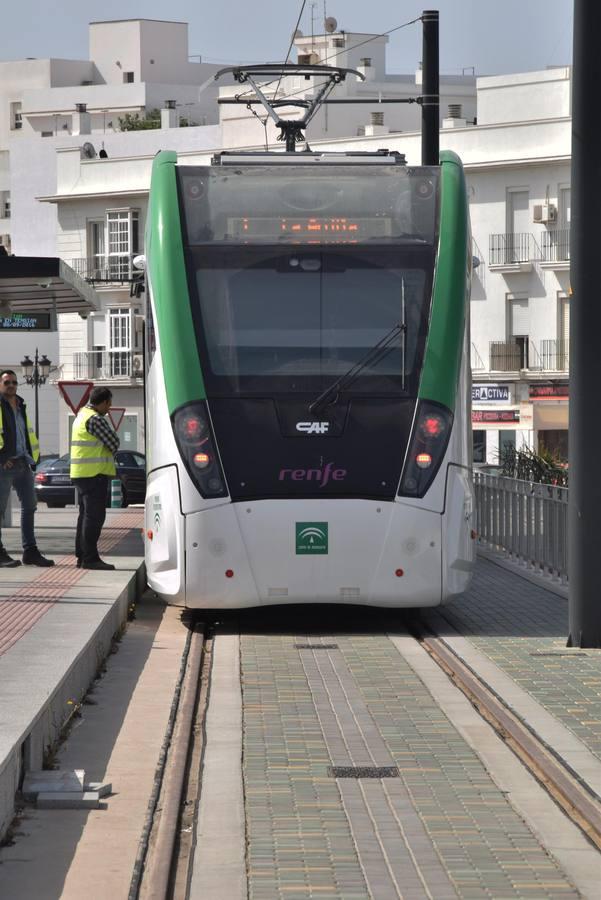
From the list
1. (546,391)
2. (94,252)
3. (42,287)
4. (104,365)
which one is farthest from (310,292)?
(94,252)

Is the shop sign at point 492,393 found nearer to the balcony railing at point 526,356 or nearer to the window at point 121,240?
the balcony railing at point 526,356

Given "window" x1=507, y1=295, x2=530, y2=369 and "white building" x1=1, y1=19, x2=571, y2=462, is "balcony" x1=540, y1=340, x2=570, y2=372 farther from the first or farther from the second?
"window" x1=507, y1=295, x2=530, y2=369

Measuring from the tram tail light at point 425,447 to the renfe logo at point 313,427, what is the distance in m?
0.67

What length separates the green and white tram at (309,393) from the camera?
13.8m

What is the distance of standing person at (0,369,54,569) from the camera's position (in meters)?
17.6

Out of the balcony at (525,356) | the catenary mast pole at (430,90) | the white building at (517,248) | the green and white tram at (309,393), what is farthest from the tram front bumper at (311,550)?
the balcony at (525,356)

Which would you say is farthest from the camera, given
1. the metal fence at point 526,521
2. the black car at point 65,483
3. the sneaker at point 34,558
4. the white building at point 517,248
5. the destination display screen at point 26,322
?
the white building at point 517,248

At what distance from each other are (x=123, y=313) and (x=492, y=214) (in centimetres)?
1663

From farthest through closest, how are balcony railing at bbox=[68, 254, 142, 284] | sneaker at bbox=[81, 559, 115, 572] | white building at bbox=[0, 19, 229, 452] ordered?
white building at bbox=[0, 19, 229, 452] → balcony railing at bbox=[68, 254, 142, 284] → sneaker at bbox=[81, 559, 115, 572]

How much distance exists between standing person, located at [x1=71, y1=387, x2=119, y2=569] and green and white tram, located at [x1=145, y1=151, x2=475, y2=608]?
2.61 meters

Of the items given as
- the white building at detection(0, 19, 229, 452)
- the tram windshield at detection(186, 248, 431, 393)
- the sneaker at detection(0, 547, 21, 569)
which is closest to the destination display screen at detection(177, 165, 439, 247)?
the tram windshield at detection(186, 248, 431, 393)

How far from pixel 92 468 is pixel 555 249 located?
48.9 meters

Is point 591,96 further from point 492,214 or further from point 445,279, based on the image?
point 492,214

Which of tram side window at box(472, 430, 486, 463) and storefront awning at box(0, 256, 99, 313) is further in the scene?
tram side window at box(472, 430, 486, 463)
